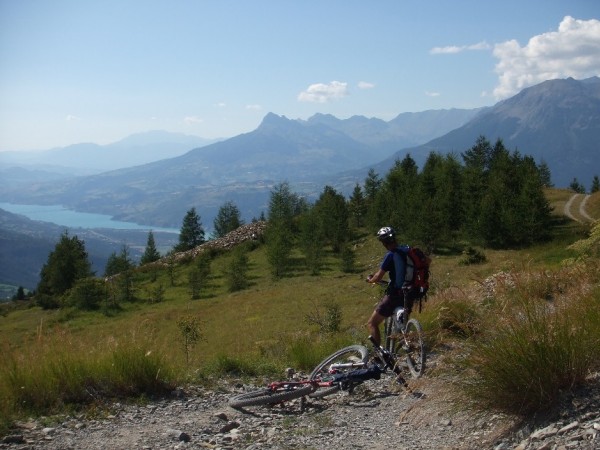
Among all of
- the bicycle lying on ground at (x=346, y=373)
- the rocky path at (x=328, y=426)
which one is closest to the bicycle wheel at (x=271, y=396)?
the bicycle lying on ground at (x=346, y=373)

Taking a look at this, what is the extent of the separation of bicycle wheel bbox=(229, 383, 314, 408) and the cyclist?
5.04ft

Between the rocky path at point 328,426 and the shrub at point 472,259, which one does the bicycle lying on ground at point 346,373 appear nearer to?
the rocky path at point 328,426

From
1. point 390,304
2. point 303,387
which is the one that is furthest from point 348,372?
point 390,304

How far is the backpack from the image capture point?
7469 millimetres

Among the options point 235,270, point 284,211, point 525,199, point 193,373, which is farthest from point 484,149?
point 193,373

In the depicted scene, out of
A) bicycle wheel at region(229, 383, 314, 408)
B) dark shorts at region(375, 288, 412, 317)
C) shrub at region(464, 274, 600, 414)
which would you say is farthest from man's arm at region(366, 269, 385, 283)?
shrub at region(464, 274, 600, 414)

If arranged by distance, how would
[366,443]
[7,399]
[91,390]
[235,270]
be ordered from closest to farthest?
[366,443] < [7,399] < [91,390] < [235,270]

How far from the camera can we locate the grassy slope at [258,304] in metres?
25.0

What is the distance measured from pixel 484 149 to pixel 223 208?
54.1 m

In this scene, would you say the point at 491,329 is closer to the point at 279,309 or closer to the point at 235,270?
the point at 279,309

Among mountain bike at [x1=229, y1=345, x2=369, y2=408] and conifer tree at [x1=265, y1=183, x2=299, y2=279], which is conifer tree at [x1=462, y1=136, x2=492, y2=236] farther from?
mountain bike at [x1=229, y1=345, x2=369, y2=408]

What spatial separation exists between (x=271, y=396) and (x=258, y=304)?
100ft

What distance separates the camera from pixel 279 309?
3316 cm

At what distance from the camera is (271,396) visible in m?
6.53
